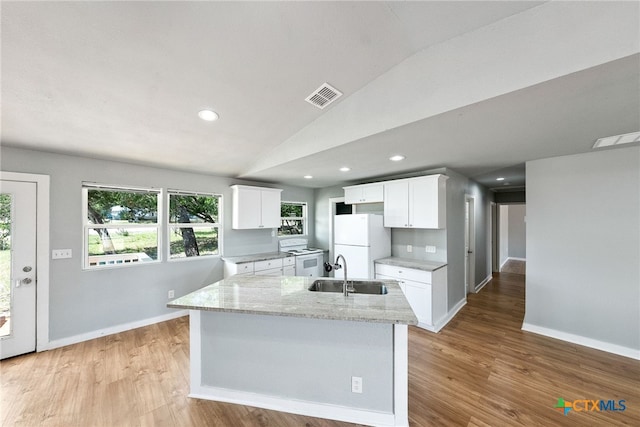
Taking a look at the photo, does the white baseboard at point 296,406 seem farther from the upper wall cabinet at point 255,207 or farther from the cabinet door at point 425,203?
the upper wall cabinet at point 255,207

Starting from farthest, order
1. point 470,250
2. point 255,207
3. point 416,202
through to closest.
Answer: point 470,250 → point 255,207 → point 416,202

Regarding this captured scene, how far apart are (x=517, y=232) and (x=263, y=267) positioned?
970 centimetres

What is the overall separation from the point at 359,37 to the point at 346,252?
3.10 meters

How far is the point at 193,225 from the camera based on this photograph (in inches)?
154

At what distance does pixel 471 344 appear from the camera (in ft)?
9.19

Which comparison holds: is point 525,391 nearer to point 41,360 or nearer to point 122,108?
point 122,108

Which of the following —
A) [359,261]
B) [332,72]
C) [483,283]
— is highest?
[332,72]

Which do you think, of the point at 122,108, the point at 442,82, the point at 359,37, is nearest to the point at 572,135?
the point at 442,82

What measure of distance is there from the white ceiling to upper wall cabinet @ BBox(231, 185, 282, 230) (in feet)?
5.42

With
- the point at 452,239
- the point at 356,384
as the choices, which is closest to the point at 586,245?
the point at 452,239

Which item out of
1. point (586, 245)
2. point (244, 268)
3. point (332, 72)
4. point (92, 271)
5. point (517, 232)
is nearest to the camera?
point (332, 72)

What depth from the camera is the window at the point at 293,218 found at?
523 centimetres

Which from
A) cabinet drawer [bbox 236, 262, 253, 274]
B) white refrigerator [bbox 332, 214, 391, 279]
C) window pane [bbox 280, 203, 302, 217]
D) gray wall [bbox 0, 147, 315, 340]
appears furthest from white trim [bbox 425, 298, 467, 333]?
gray wall [bbox 0, 147, 315, 340]

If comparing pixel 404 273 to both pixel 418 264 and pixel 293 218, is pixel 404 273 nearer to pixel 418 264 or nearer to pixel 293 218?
pixel 418 264
